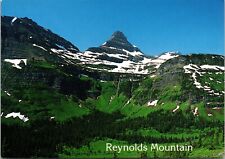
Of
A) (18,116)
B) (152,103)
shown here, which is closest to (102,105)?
(152,103)

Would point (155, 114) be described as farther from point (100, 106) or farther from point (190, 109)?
point (100, 106)

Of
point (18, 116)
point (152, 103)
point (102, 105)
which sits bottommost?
point (18, 116)

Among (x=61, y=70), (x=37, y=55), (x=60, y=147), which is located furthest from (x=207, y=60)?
(x=60, y=147)

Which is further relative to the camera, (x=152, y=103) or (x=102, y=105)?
(x=102, y=105)

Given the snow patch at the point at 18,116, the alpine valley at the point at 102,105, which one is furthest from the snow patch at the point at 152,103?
the snow patch at the point at 18,116

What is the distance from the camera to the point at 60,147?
92.6 m

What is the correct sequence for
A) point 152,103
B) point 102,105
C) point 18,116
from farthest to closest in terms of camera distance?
point 102,105 < point 152,103 < point 18,116

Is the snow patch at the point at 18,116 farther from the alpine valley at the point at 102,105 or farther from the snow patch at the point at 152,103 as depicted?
the snow patch at the point at 152,103

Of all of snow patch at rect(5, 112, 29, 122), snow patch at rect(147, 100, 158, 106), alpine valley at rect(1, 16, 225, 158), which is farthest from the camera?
snow patch at rect(147, 100, 158, 106)

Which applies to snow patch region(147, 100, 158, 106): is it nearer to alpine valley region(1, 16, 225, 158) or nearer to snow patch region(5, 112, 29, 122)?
alpine valley region(1, 16, 225, 158)

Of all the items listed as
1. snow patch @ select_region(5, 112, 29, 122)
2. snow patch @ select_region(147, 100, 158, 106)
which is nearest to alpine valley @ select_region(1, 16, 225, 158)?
snow patch @ select_region(5, 112, 29, 122)

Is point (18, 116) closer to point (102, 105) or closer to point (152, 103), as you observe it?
point (102, 105)

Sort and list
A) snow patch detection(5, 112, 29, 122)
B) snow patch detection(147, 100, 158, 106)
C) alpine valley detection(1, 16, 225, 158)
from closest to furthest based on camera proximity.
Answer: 1. alpine valley detection(1, 16, 225, 158)
2. snow patch detection(5, 112, 29, 122)
3. snow patch detection(147, 100, 158, 106)

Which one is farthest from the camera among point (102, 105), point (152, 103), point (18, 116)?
point (102, 105)
